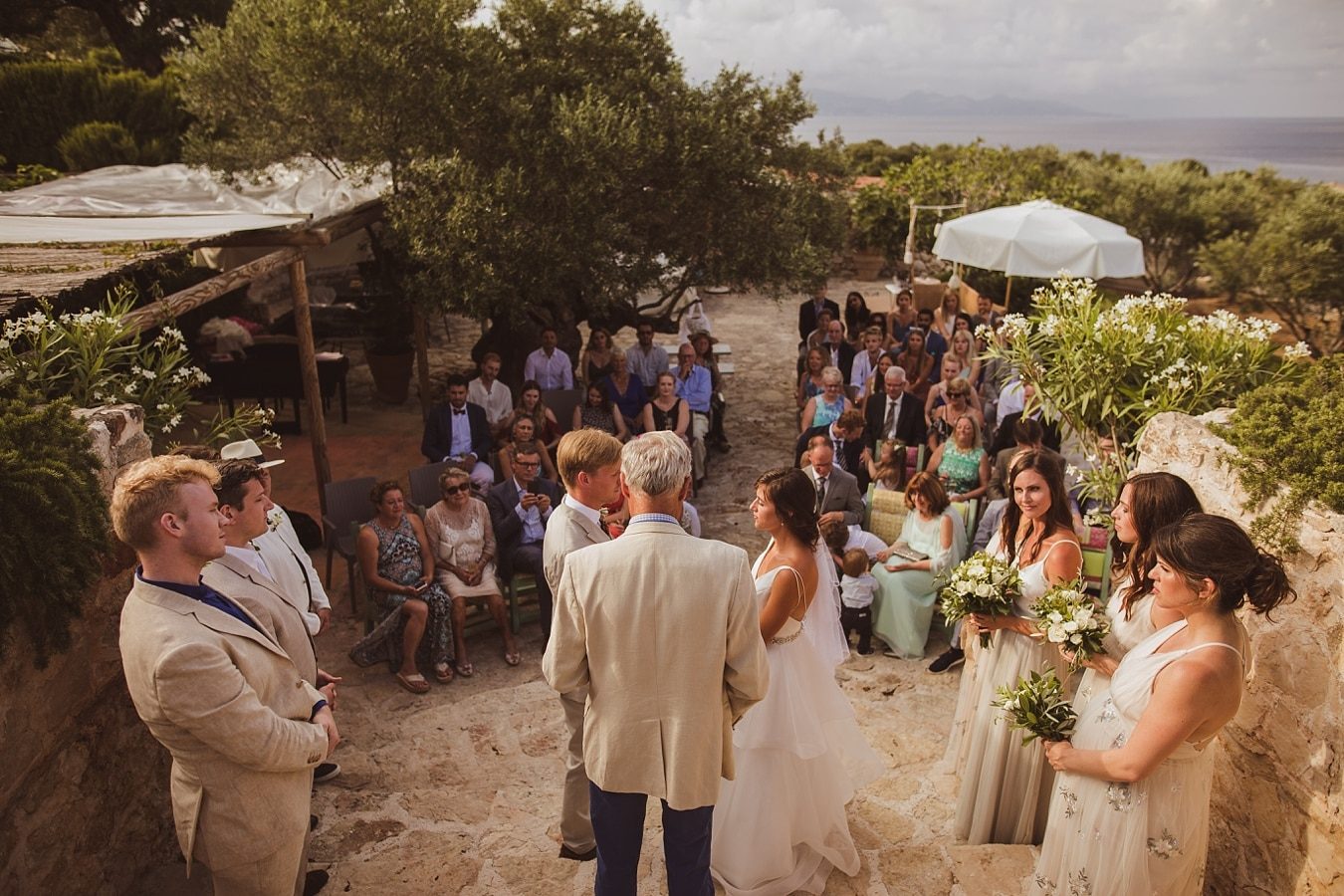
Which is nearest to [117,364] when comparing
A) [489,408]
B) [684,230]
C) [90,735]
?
[90,735]

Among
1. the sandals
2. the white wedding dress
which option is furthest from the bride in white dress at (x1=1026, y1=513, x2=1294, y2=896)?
the sandals

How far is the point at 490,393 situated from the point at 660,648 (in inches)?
252

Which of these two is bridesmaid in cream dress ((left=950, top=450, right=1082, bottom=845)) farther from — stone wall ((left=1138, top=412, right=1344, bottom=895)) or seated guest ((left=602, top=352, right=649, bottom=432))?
seated guest ((left=602, top=352, right=649, bottom=432))

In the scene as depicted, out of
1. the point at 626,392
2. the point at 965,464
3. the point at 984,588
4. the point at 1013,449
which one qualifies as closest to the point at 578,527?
the point at 984,588

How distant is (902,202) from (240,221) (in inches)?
659

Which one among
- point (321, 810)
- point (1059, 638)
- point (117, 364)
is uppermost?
point (117, 364)

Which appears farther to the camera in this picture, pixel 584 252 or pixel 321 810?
pixel 584 252

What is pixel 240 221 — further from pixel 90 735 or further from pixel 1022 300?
pixel 1022 300

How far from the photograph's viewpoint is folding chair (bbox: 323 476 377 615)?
6.98 m

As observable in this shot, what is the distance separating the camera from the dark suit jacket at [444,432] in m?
8.20

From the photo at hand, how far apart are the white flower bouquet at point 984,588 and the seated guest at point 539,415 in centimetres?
473

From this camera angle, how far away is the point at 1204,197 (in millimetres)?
24609

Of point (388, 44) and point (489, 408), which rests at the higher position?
point (388, 44)

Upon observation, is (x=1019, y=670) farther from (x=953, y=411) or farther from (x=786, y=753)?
(x=953, y=411)
